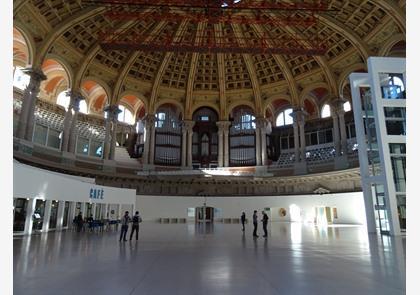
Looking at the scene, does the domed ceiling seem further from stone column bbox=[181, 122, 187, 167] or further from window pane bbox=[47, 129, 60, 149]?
window pane bbox=[47, 129, 60, 149]

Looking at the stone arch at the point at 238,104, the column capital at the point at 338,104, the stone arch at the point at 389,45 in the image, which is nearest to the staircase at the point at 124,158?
the stone arch at the point at 238,104

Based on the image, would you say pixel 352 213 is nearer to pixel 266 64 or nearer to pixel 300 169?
pixel 300 169

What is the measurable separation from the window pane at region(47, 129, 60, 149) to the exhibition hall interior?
0.11m

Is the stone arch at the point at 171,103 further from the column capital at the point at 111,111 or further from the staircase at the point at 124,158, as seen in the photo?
the staircase at the point at 124,158

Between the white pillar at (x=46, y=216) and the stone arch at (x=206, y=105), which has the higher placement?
the stone arch at (x=206, y=105)

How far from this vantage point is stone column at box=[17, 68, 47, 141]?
1043 inches

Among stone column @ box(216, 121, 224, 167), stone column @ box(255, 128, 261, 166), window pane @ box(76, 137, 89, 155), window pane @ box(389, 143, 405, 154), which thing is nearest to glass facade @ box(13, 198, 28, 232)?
window pane @ box(389, 143, 405, 154)

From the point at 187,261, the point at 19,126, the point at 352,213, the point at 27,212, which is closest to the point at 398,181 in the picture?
the point at 187,261

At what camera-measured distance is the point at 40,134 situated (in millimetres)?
30656

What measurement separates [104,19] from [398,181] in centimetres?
3061

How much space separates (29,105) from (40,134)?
13.3ft

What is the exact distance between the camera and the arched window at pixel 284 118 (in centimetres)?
4125

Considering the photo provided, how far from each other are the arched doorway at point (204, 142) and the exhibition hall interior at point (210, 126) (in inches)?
7.7

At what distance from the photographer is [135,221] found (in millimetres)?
13438
